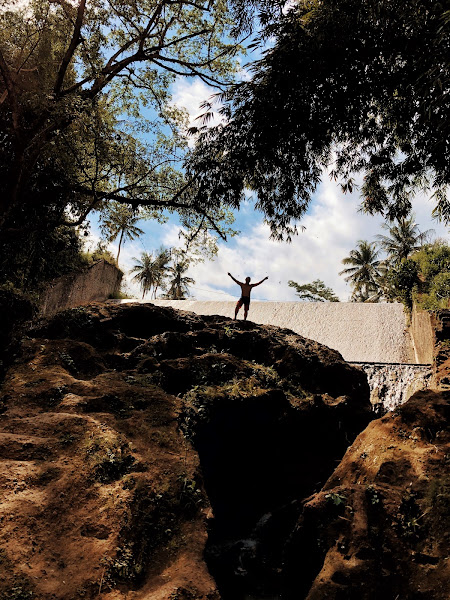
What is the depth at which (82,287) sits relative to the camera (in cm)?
2191

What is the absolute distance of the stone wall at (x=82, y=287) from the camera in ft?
62.1

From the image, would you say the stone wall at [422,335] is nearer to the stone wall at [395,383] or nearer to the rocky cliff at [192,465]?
the stone wall at [395,383]

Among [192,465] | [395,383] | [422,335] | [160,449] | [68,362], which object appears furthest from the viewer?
[422,335]

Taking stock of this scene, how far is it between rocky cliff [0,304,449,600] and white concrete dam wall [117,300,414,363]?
7175 mm

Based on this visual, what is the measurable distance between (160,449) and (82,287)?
18.6 metres

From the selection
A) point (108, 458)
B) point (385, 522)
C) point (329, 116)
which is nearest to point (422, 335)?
point (329, 116)

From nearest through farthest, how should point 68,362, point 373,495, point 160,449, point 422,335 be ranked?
point 373,495
point 160,449
point 68,362
point 422,335

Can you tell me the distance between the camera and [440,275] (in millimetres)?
12688

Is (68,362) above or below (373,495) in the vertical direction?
above

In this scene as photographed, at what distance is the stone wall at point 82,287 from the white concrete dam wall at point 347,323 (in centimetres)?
554

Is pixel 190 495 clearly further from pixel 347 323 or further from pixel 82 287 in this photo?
pixel 82 287

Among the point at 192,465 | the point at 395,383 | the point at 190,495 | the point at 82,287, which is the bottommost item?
the point at 190,495

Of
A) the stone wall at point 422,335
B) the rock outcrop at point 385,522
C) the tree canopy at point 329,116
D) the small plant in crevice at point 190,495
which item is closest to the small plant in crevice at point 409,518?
the rock outcrop at point 385,522

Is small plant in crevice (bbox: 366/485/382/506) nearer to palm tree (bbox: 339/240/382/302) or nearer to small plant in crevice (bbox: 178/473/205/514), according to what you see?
small plant in crevice (bbox: 178/473/205/514)
